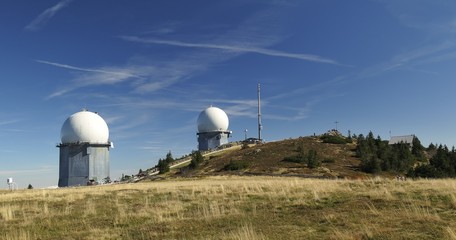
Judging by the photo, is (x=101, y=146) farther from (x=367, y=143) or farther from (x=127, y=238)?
(x=127, y=238)

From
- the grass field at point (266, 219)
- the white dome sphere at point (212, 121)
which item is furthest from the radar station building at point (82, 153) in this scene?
the grass field at point (266, 219)

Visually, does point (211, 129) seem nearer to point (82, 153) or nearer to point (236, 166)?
point (82, 153)

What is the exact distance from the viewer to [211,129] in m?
102

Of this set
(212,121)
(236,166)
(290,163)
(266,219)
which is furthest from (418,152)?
(266,219)

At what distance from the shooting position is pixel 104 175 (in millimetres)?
76438

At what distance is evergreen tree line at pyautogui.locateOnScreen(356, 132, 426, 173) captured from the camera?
52.8 m

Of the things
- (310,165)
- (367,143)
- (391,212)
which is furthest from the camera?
(367,143)

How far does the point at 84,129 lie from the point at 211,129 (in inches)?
1359

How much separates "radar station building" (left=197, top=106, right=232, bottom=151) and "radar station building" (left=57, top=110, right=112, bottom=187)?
30248 mm

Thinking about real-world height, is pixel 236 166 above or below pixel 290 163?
below

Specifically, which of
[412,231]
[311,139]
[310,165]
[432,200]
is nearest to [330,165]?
[310,165]

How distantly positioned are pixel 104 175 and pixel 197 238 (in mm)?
69700

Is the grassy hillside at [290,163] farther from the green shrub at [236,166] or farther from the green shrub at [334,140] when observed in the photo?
the green shrub at [334,140]

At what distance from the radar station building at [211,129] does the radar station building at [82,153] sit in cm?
3025
